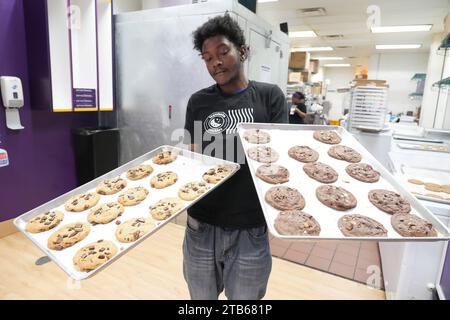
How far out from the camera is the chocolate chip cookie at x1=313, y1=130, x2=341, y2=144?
4.09ft

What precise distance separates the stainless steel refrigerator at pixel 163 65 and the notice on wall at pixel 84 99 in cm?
30

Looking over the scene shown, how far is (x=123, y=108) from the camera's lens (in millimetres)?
3117

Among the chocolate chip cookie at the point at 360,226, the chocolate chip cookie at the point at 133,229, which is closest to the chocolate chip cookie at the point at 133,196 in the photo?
the chocolate chip cookie at the point at 133,229

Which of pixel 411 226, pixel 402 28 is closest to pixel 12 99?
pixel 411 226

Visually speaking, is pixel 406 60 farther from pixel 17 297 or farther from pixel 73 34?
pixel 17 297

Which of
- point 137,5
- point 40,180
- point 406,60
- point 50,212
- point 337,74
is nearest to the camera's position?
point 50,212

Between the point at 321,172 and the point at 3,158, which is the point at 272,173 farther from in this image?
the point at 3,158

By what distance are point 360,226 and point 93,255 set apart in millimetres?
792

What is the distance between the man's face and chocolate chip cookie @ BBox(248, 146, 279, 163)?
0.93 ft

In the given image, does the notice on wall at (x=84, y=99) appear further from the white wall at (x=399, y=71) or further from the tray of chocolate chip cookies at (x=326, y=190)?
the white wall at (x=399, y=71)

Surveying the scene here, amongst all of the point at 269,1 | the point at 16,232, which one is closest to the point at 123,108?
the point at 16,232

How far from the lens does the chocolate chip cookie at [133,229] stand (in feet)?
3.05

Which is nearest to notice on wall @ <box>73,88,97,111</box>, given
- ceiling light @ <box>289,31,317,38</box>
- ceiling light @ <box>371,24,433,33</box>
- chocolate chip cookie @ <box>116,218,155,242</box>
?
chocolate chip cookie @ <box>116,218,155,242</box>
